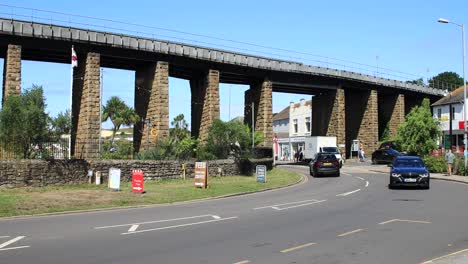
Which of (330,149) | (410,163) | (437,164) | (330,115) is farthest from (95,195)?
(330,115)

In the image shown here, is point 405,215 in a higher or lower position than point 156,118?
lower

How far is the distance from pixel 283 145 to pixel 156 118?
41788 millimetres

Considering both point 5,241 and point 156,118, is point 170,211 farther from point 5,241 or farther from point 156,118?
point 156,118

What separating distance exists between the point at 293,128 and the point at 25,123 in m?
70.6

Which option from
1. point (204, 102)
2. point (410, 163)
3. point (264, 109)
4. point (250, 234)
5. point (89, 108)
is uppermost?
point (204, 102)

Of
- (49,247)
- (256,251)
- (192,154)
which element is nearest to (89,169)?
(192,154)

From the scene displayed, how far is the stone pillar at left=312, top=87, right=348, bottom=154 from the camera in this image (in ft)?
211

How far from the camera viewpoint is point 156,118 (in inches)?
1818

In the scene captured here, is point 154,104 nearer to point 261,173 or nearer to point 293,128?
point 261,173

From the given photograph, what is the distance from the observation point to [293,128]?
9244 cm

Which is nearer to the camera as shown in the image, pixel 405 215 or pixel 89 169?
pixel 405 215

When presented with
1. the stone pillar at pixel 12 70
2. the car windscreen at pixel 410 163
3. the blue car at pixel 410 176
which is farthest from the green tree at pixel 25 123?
the car windscreen at pixel 410 163

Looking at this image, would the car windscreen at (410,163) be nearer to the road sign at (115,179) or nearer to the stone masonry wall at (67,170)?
the stone masonry wall at (67,170)

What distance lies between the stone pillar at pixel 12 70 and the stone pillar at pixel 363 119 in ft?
150
